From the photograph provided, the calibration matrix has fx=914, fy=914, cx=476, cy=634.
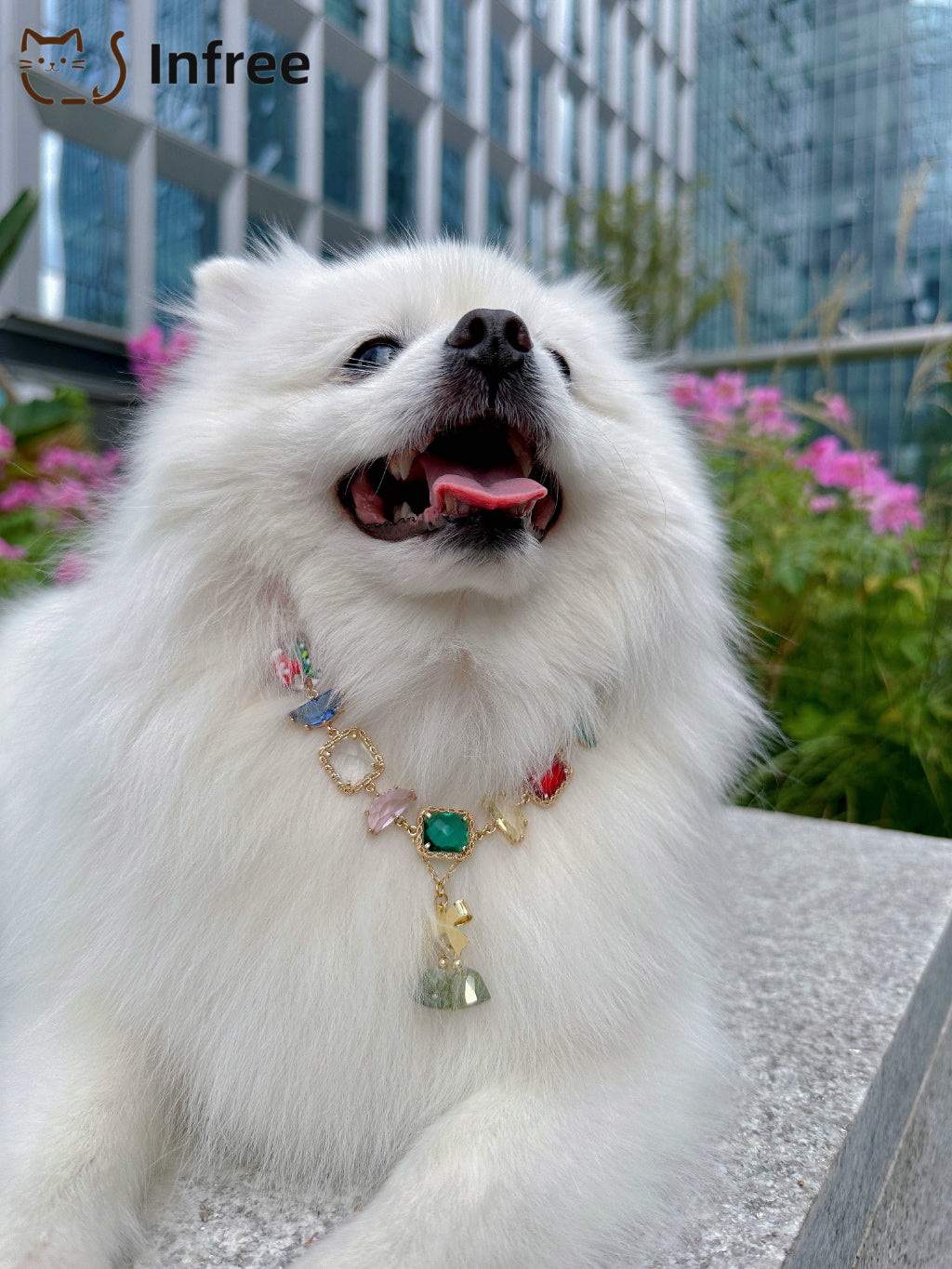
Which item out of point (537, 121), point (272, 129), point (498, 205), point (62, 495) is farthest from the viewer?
point (537, 121)

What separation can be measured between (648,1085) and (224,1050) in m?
0.51

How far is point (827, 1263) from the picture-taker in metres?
1.19

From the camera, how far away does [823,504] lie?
12.9 ft

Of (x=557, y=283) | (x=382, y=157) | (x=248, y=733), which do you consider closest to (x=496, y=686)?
(x=248, y=733)

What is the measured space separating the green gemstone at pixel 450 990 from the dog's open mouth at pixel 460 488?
52 centimetres

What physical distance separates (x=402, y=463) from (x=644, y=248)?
38.7 ft

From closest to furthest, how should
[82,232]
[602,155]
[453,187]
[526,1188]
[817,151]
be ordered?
[526,1188], [82,232], [453,187], [602,155], [817,151]

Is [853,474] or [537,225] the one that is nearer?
[853,474]

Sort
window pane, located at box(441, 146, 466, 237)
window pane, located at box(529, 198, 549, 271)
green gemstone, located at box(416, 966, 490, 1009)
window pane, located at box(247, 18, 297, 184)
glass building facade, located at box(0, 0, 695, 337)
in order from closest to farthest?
green gemstone, located at box(416, 966, 490, 1009), glass building facade, located at box(0, 0, 695, 337), window pane, located at box(247, 18, 297, 184), window pane, located at box(441, 146, 466, 237), window pane, located at box(529, 198, 549, 271)

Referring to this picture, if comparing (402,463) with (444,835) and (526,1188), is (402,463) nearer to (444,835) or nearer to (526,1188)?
(444,835)

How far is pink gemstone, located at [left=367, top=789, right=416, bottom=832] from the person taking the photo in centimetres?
110

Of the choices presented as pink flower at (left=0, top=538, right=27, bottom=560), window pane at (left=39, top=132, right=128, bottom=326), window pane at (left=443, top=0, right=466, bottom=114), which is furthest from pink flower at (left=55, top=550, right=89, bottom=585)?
window pane at (left=443, top=0, right=466, bottom=114)

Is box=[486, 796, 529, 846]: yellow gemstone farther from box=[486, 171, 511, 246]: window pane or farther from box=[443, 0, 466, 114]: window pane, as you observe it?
box=[486, 171, 511, 246]: window pane

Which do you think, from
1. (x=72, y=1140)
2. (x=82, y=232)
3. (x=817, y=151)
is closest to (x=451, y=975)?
(x=72, y=1140)
